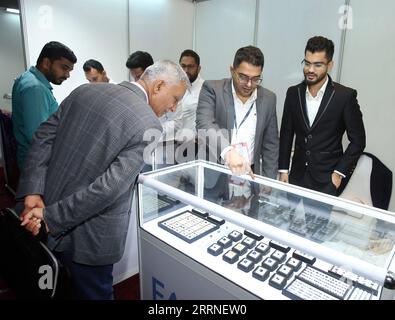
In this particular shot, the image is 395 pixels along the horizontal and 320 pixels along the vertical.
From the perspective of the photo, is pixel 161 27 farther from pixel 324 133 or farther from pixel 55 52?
pixel 324 133

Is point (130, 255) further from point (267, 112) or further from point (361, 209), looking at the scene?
point (361, 209)

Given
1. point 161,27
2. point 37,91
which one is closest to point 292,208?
point 37,91

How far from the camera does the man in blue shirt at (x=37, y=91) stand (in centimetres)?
197

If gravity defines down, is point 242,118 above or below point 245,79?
below

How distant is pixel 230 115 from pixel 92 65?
83.3 inches

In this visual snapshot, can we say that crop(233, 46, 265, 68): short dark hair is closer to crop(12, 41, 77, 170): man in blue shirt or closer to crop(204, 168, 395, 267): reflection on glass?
crop(204, 168, 395, 267): reflection on glass

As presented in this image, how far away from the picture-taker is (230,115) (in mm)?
1886

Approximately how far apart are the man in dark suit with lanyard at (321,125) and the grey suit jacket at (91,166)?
4.16ft

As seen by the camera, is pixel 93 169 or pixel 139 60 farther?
pixel 139 60

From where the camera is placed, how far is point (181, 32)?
13.8 feet

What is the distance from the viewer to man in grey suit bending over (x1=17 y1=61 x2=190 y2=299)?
1074 millimetres

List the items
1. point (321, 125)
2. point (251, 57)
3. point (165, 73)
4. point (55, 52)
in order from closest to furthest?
1. point (165, 73)
2. point (251, 57)
3. point (321, 125)
4. point (55, 52)

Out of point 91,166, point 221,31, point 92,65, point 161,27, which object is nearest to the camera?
point 91,166

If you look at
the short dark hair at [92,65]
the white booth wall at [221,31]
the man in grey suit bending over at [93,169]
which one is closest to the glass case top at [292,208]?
the man in grey suit bending over at [93,169]
